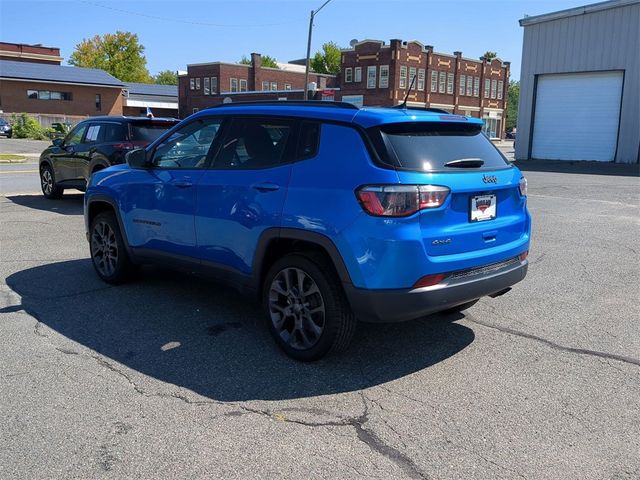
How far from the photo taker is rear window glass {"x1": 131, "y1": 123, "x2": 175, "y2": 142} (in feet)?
35.9

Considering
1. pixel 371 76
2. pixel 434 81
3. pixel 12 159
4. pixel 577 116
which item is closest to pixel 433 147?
pixel 577 116

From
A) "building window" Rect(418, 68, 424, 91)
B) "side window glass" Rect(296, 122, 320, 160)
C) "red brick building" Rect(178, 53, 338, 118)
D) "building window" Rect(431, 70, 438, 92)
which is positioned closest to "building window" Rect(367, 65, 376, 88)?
"building window" Rect(418, 68, 424, 91)

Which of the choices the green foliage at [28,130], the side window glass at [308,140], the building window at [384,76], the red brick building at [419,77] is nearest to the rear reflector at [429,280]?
the side window glass at [308,140]

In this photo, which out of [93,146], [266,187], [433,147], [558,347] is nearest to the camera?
[433,147]

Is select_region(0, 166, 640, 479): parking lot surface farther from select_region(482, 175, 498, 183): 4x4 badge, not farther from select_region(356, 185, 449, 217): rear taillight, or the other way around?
select_region(482, 175, 498, 183): 4x4 badge

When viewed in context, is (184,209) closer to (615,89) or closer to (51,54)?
(615,89)

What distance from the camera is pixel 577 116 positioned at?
90.5 feet

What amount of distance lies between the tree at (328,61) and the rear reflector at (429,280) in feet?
359

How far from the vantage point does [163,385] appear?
389cm

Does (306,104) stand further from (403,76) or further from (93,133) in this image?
(403,76)

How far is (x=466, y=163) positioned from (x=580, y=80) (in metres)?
26.9

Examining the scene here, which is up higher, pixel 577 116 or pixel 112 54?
pixel 112 54

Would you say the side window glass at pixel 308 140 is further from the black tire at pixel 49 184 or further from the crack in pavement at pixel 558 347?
the black tire at pixel 49 184

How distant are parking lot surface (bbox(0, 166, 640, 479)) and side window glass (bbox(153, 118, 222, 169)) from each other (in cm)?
135
